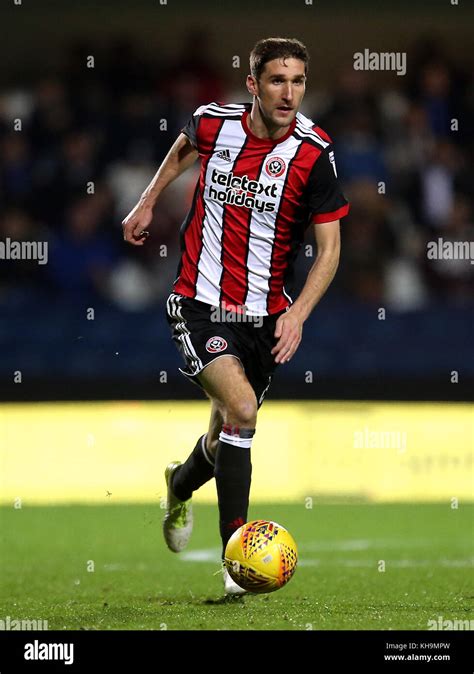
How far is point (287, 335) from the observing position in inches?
228

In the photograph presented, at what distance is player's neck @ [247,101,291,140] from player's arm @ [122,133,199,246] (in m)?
0.36

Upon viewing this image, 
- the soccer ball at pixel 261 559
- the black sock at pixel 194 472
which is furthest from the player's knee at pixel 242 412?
the black sock at pixel 194 472

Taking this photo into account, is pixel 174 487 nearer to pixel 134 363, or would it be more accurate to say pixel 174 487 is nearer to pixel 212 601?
pixel 212 601

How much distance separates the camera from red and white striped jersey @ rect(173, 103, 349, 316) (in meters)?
6.20

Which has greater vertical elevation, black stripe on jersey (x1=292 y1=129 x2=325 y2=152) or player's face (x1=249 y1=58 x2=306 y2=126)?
player's face (x1=249 y1=58 x2=306 y2=126)

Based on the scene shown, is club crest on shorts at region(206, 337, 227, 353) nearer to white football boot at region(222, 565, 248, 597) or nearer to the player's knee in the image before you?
the player's knee

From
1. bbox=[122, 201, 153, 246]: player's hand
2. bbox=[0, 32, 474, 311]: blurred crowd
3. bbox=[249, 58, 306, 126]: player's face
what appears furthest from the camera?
bbox=[0, 32, 474, 311]: blurred crowd

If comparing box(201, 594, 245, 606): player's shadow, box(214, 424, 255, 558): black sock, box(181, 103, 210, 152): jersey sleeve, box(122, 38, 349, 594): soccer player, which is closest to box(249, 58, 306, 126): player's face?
box(122, 38, 349, 594): soccer player

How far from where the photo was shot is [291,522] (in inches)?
405

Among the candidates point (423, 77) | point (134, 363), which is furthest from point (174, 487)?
point (423, 77)

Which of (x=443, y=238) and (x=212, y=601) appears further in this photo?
(x=443, y=238)

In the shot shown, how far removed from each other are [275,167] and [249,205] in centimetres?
22

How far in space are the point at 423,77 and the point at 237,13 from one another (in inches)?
94.5

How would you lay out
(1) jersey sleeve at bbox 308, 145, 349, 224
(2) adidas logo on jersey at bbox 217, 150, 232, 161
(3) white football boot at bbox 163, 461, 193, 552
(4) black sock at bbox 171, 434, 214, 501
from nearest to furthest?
(1) jersey sleeve at bbox 308, 145, 349, 224, (2) adidas logo on jersey at bbox 217, 150, 232, 161, (4) black sock at bbox 171, 434, 214, 501, (3) white football boot at bbox 163, 461, 193, 552
